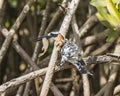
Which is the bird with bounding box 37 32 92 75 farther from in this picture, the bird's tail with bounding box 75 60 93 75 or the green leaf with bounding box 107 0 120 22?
the green leaf with bounding box 107 0 120 22

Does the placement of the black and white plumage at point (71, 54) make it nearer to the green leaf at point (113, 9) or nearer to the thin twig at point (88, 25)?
the green leaf at point (113, 9)

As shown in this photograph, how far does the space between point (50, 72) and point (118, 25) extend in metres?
0.30

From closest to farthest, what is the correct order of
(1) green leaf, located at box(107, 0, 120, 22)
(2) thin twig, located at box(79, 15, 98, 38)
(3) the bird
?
(3) the bird → (1) green leaf, located at box(107, 0, 120, 22) → (2) thin twig, located at box(79, 15, 98, 38)

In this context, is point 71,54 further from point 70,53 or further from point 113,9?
point 113,9

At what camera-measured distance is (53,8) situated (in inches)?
101

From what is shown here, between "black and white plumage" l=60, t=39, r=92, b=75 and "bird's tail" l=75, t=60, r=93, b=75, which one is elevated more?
"black and white plumage" l=60, t=39, r=92, b=75

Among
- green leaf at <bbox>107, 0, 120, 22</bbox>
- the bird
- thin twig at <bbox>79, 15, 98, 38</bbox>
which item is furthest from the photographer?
thin twig at <bbox>79, 15, 98, 38</bbox>

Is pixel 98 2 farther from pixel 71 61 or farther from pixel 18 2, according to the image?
pixel 18 2

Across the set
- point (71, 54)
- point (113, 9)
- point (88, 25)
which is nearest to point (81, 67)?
point (71, 54)

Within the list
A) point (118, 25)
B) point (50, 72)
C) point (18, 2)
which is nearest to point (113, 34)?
point (118, 25)

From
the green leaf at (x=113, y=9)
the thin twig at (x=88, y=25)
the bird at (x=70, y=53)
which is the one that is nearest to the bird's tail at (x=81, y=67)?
the bird at (x=70, y=53)

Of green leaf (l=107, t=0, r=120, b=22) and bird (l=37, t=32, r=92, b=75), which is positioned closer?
bird (l=37, t=32, r=92, b=75)

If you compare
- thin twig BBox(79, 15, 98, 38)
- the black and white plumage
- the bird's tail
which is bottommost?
thin twig BBox(79, 15, 98, 38)

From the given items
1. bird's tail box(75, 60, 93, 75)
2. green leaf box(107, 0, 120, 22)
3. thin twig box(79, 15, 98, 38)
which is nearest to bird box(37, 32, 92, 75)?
bird's tail box(75, 60, 93, 75)
